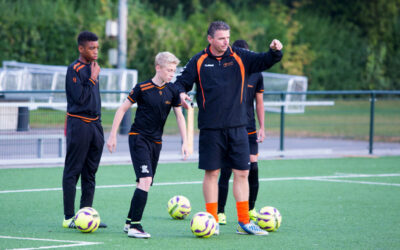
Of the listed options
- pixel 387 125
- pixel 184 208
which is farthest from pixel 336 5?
pixel 184 208

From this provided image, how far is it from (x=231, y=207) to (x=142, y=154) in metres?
2.49

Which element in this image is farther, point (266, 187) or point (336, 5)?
point (336, 5)

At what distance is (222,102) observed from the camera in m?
7.03

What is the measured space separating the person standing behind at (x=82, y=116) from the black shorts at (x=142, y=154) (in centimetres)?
62

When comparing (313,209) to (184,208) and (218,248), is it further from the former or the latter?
(218,248)

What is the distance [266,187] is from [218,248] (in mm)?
4619

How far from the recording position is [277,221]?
7414 millimetres

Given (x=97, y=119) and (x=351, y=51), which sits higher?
(x=351, y=51)

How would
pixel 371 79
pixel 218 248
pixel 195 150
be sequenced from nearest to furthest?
pixel 218 248 < pixel 195 150 < pixel 371 79

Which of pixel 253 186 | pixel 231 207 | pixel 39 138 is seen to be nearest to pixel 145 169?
pixel 253 186

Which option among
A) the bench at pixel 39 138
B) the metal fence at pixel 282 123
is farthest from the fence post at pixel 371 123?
the bench at pixel 39 138

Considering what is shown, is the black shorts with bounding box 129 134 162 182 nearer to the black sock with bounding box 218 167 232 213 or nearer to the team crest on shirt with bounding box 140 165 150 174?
the team crest on shirt with bounding box 140 165 150 174

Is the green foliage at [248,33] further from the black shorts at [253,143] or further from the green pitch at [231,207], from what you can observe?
the black shorts at [253,143]

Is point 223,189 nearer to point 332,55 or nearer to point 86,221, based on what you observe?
point 86,221
